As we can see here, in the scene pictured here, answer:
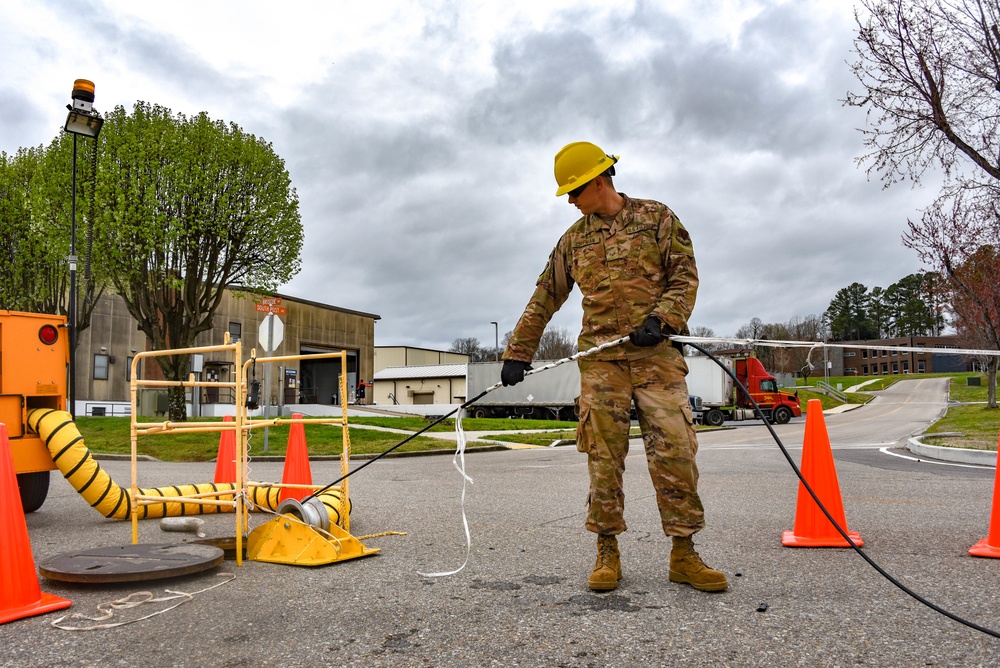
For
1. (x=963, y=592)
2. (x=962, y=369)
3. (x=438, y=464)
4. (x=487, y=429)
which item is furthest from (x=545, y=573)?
(x=962, y=369)

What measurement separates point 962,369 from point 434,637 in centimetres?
13926

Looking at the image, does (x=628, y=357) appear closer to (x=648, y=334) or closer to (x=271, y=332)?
(x=648, y=334)

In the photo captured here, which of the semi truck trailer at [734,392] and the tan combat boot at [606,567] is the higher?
the semi truck trailer at [734,392]

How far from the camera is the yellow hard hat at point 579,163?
12.7 feet

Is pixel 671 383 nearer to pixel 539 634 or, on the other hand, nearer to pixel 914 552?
pixel 539 634

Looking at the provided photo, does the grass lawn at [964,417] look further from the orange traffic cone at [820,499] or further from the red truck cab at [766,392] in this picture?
the orange traffic cone at [820,499]

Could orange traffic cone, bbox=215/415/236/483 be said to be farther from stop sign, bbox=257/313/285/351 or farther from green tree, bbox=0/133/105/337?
green tree, bbox=0/133/105/337

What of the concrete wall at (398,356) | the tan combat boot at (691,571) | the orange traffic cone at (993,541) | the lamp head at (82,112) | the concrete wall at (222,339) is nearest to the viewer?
the tan combat boot at (691,571)

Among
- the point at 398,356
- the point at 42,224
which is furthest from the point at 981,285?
the point at 398,356

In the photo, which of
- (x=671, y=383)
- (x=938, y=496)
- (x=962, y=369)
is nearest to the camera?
(x=671, y=383)

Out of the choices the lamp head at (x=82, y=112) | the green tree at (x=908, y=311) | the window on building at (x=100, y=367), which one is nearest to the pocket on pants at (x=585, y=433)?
the lamp head at (x=82, y=112)

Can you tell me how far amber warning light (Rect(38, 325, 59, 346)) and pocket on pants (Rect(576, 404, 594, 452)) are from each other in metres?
4.77

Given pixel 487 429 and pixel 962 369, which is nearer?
pixel 487 429

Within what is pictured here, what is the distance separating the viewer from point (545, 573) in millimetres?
3949
